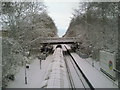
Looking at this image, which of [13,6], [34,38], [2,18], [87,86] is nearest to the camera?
[87,86]

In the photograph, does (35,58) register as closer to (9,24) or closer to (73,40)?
(9,24)

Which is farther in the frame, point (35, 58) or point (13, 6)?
point (35, 58)

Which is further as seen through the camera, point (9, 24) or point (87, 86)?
point (9, 24)

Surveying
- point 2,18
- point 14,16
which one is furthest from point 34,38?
point 2,18

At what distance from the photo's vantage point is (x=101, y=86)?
11.3 meters

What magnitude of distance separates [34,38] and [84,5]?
25.0ft

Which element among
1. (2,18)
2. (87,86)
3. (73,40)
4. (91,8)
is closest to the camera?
(87,86)

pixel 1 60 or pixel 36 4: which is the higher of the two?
pixel 36 4

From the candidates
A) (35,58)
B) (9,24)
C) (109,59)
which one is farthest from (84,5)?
(109,59)

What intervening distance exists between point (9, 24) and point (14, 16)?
0.98 meters

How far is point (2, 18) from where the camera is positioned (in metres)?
Result: 15.6

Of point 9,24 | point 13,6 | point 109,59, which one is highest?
point 13,6

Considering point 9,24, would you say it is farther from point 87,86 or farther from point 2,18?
point 87,86

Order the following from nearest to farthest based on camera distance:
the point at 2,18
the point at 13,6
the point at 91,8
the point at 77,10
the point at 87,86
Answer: the point at 87,86, the point at 2,18, the point at 13,6, the point at 91,8, the point at 77,10
